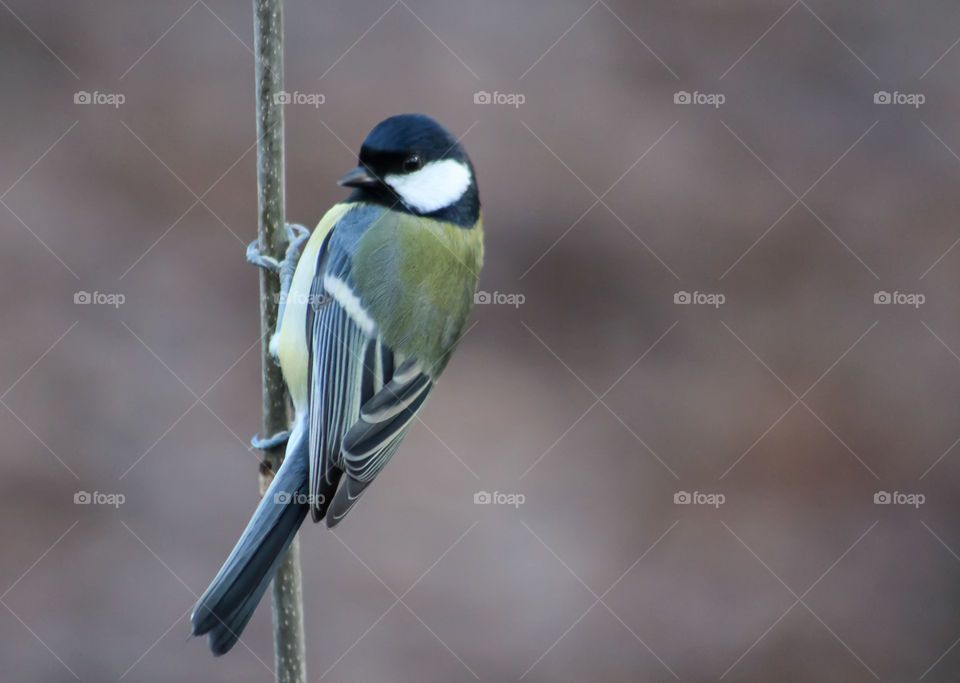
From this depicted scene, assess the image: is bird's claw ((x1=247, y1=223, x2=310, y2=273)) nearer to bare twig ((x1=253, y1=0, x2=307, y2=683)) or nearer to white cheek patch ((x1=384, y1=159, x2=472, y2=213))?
bare twig ((x1=253, y1=0, x2=307, y2=683))

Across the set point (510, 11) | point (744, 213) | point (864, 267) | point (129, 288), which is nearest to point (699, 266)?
point (744, 213)

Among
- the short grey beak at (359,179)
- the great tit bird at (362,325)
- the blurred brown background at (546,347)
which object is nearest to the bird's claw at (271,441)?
the great tit bird at (362,325)

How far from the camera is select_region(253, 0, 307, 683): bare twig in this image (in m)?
1.46

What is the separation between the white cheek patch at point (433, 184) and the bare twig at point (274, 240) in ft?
1.39

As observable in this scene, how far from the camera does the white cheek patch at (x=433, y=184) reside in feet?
6.70

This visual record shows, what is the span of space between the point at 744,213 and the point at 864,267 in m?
Answer: 0.60

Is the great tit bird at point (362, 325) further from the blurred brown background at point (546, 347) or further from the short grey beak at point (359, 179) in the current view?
the blurred brown background at point (546, 347)

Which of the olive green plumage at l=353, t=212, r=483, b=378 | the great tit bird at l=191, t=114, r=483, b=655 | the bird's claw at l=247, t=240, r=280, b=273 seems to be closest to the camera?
the bird's claw at l=247, t=240, r=280, b=273

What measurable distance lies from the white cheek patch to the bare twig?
1.39ft

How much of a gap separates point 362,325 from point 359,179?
383 mm

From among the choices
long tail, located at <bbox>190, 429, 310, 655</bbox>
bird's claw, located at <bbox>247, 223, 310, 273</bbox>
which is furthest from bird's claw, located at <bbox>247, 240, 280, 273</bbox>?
long tail, located at <bbox>190, 429, 310, 655</bbox>

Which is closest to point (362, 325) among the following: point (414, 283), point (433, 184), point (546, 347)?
point (414, 283)

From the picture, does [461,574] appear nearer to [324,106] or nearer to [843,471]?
[843,471]

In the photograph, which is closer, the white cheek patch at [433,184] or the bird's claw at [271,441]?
the bird's claw at [271,441]
